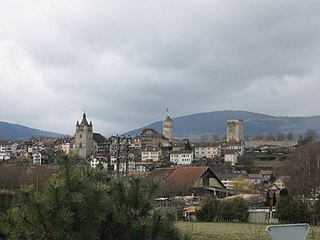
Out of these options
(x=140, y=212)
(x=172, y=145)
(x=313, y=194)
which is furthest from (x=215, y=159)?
(x=140, y=212)

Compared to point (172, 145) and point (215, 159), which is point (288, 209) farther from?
point (172, 145)

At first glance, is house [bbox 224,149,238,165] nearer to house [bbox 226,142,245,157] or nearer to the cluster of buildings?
the cluster of buildings

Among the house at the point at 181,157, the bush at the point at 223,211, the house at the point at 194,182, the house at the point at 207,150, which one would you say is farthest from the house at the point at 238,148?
the bush at the point at 223,211

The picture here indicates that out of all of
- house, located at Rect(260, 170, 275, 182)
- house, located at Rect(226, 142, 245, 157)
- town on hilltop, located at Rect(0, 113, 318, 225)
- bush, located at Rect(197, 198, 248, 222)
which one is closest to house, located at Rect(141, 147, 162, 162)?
town on hilltop, located at Rect(0, 113, 318, 225)

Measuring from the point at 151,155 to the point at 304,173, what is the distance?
3585 inches

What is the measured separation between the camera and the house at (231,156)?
13600cm

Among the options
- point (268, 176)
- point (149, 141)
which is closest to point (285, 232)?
point (268, 176)

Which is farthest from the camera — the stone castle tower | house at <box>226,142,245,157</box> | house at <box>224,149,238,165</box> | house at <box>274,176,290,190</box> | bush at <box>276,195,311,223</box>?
the stone castle tower

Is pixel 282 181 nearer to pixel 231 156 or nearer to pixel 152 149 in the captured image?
pixel 231 156

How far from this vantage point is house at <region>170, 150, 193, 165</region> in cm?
14000

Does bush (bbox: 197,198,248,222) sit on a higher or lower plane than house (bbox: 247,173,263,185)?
lower

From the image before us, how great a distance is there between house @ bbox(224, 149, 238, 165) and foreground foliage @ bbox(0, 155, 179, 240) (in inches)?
5163

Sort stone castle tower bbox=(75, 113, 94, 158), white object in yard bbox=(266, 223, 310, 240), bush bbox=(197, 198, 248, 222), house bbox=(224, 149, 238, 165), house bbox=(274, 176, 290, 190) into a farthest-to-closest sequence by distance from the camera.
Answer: stone castle tower bbox=(75, 113, 94, 158) < house bbox=(224, 149, 238, 165) < house bbox=(274, 176, 290, 190) < bush bbox=(197, 198, 248, 222) < white object in yard bbox=(266, 223, 310, 240)

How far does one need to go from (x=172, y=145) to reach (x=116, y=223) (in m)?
164
